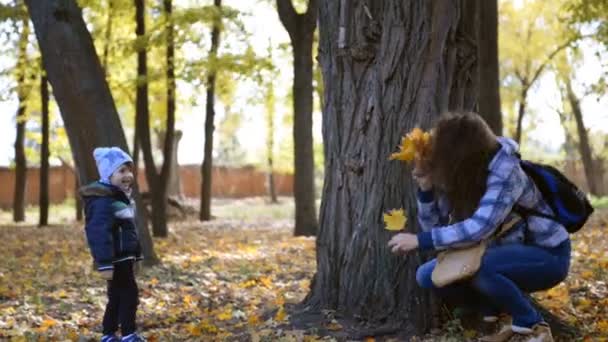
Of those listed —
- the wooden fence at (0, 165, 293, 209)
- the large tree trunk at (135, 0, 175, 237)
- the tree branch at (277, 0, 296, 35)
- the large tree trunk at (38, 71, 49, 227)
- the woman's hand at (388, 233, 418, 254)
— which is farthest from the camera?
the wooden fence at (0, 165, 293, 209)

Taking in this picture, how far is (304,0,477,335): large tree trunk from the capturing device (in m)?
4.53

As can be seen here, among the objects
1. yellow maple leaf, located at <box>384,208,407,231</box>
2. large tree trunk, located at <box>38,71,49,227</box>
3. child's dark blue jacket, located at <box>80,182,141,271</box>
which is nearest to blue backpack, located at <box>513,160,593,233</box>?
yellow maple leaf, located at <box>384,208,407,231</box>

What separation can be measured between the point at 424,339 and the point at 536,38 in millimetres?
23219

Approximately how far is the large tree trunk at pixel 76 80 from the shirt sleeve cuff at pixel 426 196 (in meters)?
5.26

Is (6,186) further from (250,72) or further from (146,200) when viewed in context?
(250,72)

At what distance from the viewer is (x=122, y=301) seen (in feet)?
16.8

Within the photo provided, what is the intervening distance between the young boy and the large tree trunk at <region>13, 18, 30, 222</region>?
45.9 ft

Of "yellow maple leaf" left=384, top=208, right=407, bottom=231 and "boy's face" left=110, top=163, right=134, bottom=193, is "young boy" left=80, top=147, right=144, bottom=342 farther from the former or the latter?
"yellow maple leaf" left=384, top=208, right=407, bottom=231

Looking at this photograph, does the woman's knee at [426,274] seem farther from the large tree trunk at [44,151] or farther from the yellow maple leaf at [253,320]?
the large tree trunk at [44,151]

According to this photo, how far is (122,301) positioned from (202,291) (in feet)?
8.56

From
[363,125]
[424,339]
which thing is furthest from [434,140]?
[424,339]

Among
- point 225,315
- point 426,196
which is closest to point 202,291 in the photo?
point 225,315

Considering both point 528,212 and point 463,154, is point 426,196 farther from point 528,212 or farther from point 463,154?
point 528,212

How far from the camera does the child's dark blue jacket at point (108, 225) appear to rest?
4875mm
